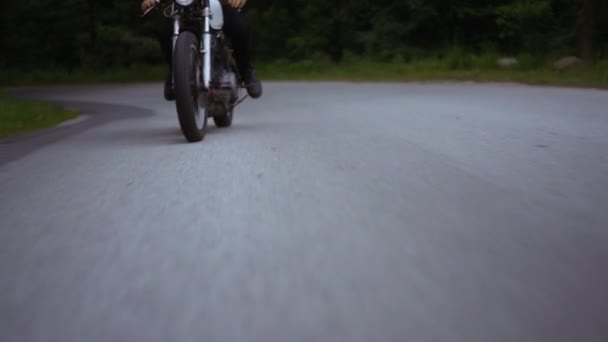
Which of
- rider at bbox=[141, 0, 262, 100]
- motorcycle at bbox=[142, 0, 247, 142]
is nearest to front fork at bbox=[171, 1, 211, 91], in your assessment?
motorcycle at bbox=[142, 0, 247, 142]

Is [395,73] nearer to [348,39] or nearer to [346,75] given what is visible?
[346,75]

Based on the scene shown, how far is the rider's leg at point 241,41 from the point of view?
7613 millimetres

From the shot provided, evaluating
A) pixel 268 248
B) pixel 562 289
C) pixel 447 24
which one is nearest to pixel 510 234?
pixel 562 289

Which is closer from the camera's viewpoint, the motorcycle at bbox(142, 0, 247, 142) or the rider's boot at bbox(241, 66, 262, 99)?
the motorcycle at bbox(142, 0, 247, 142)

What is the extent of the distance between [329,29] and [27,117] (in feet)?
94.0

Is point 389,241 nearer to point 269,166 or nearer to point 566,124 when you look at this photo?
point 269,166

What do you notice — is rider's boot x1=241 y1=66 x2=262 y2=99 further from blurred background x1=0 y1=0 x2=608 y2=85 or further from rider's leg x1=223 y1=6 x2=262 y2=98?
blurred background x1=0 y1=0 x2=608 y2=85

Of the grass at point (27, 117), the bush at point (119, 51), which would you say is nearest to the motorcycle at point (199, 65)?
the grass at point (27, 117)

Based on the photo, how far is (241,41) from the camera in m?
7.73

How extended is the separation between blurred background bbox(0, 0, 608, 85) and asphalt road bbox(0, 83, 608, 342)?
49.0 feet

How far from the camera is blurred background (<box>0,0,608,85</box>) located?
25703 millimetres

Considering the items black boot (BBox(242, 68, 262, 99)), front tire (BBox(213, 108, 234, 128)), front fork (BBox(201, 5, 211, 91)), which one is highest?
front fork (BBox(201, 5, 211, 91))

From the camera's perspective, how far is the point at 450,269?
117 inches

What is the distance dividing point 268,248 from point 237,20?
4675 millimetres
